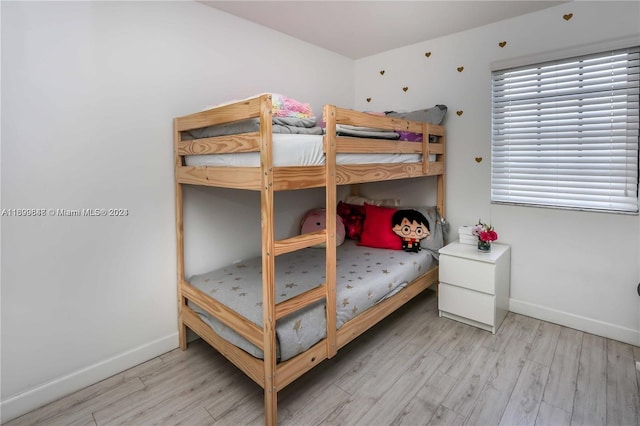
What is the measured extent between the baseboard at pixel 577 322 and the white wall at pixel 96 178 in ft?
7.93

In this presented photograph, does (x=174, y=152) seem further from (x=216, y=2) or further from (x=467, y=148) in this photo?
(x=467, y=148)

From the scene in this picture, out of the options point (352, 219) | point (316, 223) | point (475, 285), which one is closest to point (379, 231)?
point (352, 219)

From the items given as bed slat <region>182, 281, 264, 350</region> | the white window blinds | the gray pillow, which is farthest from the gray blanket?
the white window blinds

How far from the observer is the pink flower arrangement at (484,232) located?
8.03 feet

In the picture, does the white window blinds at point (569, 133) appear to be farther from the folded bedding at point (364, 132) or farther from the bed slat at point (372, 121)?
the folded bedding at point (364, 132)

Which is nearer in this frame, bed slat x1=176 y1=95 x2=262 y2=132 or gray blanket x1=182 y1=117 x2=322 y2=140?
bed slat x1=176 y1=95 x2=262 y2=132

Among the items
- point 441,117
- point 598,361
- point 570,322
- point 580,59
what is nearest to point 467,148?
point 441,117

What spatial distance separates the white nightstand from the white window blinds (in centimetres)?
57

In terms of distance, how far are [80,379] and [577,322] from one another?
3.25 m

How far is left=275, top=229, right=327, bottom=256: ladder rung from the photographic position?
4.80 ft

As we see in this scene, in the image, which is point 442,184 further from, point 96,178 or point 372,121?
point 96,178

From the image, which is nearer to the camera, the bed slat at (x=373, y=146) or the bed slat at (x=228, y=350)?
the bed slat at (x=228, y=350)

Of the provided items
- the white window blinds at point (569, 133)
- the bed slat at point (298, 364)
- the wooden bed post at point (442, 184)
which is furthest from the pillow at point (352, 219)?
the bed slat at point (298, 364)

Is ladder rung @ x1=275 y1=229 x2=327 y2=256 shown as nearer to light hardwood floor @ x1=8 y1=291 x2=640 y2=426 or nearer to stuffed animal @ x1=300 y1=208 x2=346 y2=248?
light hardwood floor @ x1=8 y1=291 x2=640 y2=426
